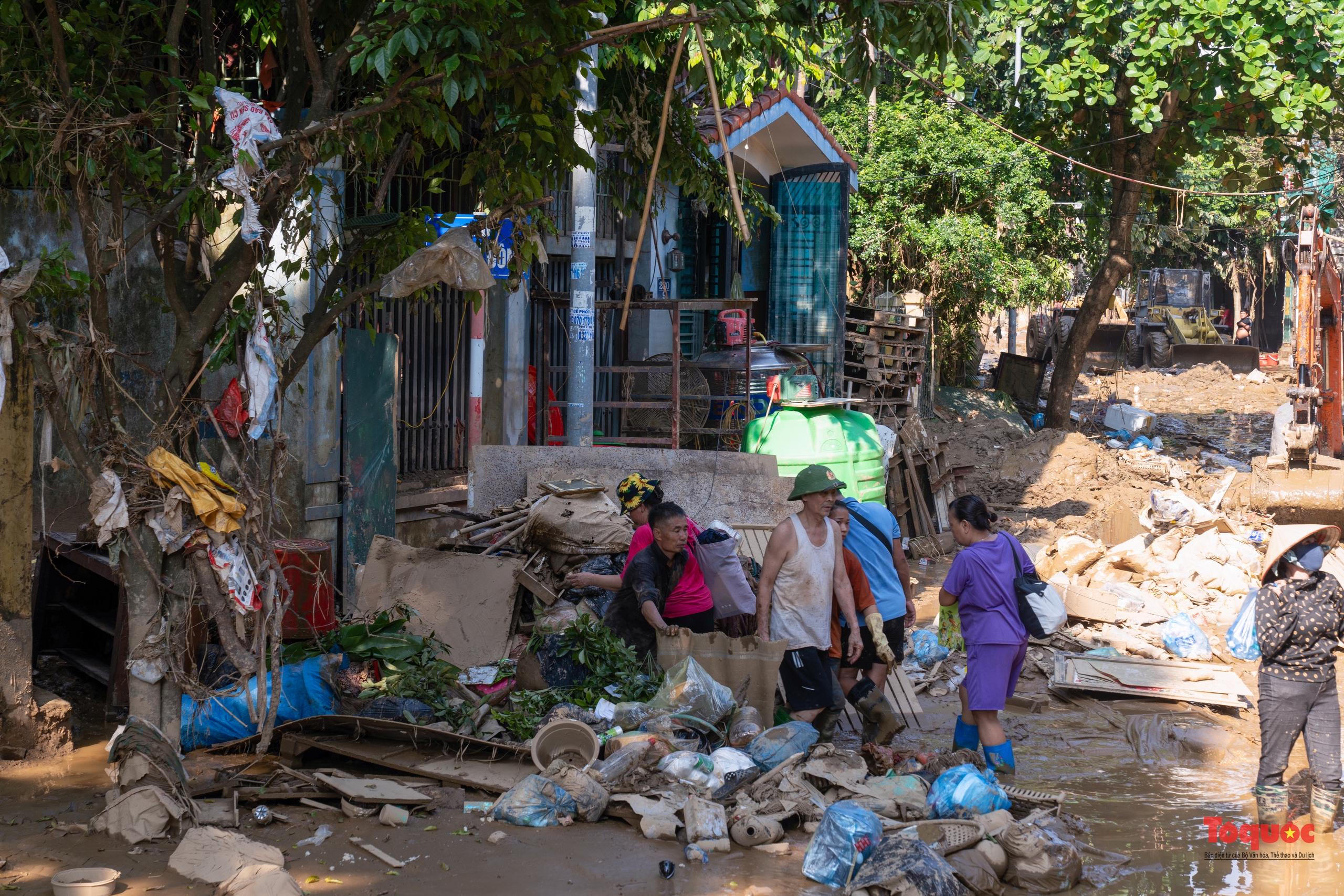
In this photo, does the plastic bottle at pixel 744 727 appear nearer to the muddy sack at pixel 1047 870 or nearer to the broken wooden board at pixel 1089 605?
the muddy sack at pixel 1047 870

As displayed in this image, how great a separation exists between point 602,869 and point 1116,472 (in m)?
13.7

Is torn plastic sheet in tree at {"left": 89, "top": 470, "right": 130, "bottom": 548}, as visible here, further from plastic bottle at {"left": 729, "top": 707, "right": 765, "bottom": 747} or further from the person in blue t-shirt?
the person in blue t-shirt

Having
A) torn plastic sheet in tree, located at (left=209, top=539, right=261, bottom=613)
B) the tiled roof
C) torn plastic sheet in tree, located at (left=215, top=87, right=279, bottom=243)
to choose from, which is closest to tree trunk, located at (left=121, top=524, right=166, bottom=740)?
torn plastic sheet in tree, located at (left=209, top=539, right=261, bottom=613)

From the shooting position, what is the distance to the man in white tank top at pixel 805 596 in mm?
6000

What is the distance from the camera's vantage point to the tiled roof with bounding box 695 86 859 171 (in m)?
12.3

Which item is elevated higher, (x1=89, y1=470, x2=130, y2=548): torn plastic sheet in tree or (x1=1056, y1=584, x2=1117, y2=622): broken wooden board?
Answer: (x1=89, y1=470, x2=130, y2=548): torn plastic sheet in tree

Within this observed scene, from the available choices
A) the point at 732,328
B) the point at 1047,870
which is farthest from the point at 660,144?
the point at 732,328

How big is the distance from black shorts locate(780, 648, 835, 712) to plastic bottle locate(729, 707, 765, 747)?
301 mm

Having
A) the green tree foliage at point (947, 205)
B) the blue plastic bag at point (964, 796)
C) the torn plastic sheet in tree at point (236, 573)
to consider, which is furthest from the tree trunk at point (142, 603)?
the green tree foliage at point (947, 205)

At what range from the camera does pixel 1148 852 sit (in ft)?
16.6

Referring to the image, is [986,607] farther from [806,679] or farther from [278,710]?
[278,710]

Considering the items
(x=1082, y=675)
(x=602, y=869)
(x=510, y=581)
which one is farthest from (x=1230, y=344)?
(x=602, y=869)

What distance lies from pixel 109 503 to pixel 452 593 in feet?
9.34

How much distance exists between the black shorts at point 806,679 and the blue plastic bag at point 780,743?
0.33 m
